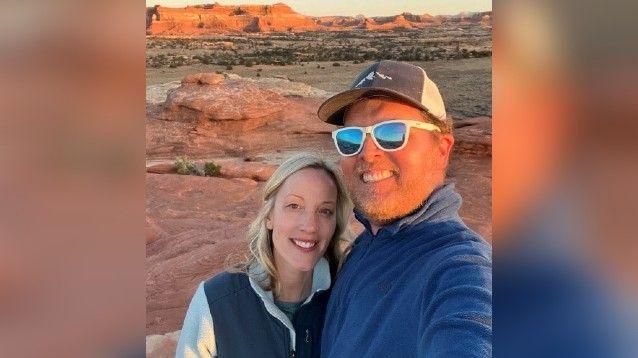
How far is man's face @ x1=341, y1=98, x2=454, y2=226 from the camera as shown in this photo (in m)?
1.80

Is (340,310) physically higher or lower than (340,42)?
lower

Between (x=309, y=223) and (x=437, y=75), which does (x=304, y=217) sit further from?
(x=437, y=75)

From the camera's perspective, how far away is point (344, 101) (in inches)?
72.9

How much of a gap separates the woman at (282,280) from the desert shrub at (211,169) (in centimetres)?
30

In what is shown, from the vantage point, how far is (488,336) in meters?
1.34

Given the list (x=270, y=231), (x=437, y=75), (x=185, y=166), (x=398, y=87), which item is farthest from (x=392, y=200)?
(x=185, y=166)

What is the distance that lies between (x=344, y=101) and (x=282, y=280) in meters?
0.51

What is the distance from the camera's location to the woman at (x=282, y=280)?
183 centimetres

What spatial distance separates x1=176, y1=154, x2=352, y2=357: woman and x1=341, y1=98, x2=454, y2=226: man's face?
12 centimetres

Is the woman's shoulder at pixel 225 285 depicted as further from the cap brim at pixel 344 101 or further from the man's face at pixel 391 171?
the cap brim at pixel 344 101

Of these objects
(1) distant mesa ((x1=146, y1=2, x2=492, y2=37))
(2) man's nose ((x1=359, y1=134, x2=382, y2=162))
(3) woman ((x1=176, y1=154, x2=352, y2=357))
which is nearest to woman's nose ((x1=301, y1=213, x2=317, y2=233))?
(3) woman ((x1=176, y1=154, x2=352, y2=357))
